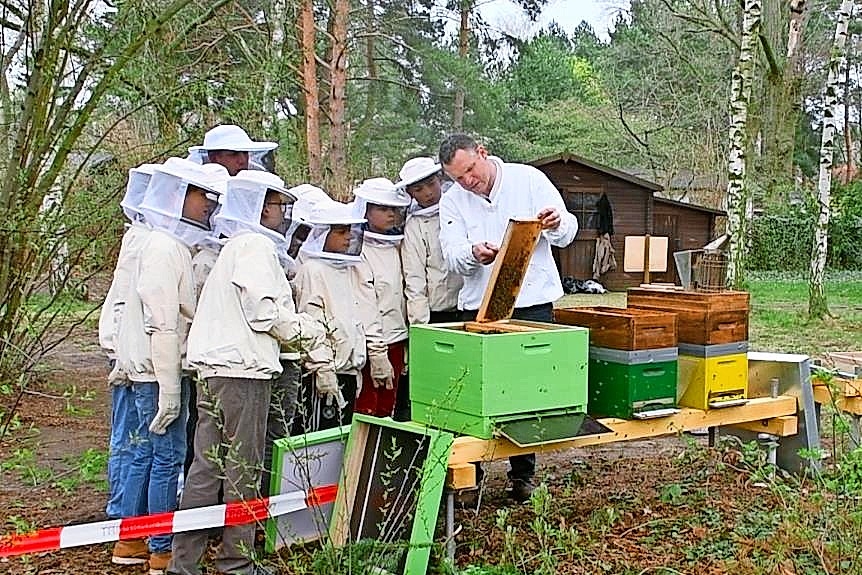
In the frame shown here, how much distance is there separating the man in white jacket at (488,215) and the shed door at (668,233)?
790 inches

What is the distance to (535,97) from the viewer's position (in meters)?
37.8

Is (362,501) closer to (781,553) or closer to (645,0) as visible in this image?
(781,553)

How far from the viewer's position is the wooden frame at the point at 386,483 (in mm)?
4348

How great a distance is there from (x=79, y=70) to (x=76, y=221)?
1.17 m

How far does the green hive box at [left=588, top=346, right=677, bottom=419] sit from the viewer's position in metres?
4.95

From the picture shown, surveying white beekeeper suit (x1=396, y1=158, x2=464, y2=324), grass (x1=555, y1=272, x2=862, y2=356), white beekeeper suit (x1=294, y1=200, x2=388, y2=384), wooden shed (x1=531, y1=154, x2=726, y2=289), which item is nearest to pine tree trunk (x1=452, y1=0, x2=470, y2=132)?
wooden shed (x1=531, y1=154, x2=726, y2=289)

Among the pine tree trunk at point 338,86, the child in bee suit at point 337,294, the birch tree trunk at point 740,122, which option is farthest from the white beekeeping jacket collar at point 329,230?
the pine tree trunk at point 338,86

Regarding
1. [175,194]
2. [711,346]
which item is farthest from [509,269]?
[175,194]

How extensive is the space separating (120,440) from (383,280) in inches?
64.3

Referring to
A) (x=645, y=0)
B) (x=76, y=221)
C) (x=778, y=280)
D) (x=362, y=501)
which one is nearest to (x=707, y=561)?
(x=362, y=501)

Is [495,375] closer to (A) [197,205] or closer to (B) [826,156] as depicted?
(A) [197,205]

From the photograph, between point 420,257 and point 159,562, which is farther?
point 420,257

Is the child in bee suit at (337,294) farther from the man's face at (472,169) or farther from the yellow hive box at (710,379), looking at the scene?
the yellow hive box at (710,379)

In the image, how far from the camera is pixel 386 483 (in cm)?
443
